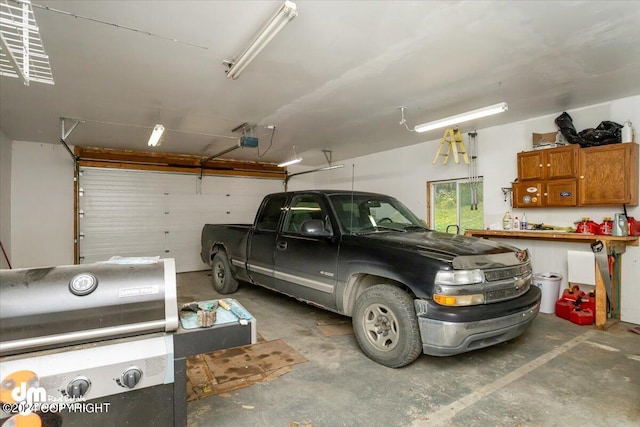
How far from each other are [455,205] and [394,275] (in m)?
4.21

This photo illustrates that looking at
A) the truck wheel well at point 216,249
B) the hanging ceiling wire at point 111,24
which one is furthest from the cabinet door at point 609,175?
the truck wheel well at point 216,249

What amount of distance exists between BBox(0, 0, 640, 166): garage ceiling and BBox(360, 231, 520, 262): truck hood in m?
1.82

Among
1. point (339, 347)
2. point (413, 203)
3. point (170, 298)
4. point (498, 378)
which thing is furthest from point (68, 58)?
point (413, 203)

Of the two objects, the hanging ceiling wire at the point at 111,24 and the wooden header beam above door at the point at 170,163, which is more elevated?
the hanging ceiling wire at the point at 111,24

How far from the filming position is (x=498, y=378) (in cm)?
274

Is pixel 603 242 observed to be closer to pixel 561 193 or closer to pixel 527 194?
pixel 561 193

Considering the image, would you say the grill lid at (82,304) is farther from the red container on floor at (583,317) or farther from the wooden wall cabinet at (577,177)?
the wooden wall cabinet at (577,177)

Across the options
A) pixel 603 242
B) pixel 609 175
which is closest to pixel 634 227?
pixel 603 242

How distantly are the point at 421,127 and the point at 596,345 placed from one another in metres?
3.28

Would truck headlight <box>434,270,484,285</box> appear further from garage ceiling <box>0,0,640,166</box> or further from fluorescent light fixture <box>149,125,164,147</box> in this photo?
fluorescent light fixture <box>149,125,164,147</box>

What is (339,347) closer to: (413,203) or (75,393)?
(75,393)

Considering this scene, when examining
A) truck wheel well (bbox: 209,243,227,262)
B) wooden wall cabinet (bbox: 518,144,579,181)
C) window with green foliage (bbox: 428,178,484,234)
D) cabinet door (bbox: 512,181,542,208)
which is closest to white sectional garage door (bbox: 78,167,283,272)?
truck wheel well (bbox: 209,243,227,262)

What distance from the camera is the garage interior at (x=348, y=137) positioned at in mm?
2387

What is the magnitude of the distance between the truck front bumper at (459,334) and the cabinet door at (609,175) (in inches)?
114
